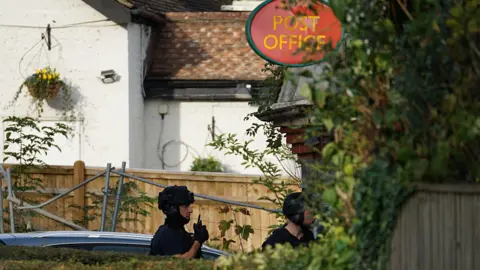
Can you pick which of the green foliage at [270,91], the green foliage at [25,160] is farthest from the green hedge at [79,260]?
the green foliage at [25,160]

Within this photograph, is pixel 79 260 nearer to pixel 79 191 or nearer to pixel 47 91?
pixel 79 191

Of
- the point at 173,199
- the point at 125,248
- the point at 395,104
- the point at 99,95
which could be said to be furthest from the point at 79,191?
the point at 395,104

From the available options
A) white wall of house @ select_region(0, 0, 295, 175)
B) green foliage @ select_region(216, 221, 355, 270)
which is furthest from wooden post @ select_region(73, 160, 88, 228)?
green foliage @ select_region(216, 221, 355, 270)

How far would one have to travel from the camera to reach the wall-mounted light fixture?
23594mm

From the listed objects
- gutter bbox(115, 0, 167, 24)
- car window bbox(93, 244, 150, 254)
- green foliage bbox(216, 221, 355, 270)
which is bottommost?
car window bbox(93, 244, 150, 254)

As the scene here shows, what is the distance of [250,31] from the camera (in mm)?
9281

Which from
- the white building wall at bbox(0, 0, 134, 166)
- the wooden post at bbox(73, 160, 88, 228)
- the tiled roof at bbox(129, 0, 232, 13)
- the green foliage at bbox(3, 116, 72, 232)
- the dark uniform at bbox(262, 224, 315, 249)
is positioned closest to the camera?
the dark uniform at bbox(262, 224, 315, 249)

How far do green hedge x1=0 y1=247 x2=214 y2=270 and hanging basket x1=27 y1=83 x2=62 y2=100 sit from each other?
14880mm

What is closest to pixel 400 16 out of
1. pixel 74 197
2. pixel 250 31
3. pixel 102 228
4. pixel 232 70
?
pixel 250 31

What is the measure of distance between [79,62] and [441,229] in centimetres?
2042

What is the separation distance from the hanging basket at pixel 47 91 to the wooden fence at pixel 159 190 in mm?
5106

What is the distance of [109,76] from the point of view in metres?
23.6

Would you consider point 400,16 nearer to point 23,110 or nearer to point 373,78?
point 373,78

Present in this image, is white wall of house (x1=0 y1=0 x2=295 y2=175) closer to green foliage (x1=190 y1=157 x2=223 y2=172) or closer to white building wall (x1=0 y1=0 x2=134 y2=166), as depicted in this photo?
white building wall (x1=0 y1=0 x2=134 y2=166)
